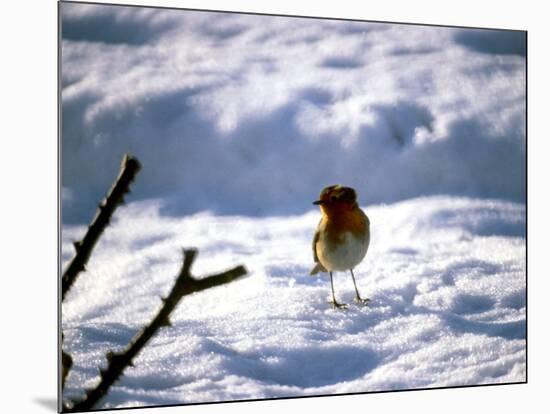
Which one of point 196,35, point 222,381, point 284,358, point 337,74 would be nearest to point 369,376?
point 284,358

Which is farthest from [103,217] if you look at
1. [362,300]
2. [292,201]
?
[362,300]

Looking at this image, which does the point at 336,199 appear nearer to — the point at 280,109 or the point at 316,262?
the point at 316,262

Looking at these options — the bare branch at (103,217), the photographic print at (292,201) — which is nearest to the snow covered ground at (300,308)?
the photographic print at (292,201)

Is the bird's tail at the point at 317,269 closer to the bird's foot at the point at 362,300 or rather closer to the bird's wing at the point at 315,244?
the bird's wing at the point at 315,244

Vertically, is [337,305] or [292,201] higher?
[292,201]

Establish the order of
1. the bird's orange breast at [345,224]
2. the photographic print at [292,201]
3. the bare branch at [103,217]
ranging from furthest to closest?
the bird's orange breast at [345,224] < the photographic print at [292,201] < the bare branch at [103,217]

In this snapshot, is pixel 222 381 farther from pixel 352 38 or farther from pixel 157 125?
Answer: pixel 352 38

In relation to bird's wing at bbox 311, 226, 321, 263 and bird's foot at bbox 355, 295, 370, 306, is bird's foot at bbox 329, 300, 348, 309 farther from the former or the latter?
bird's wing at bbox 311, 226, 321, 263
